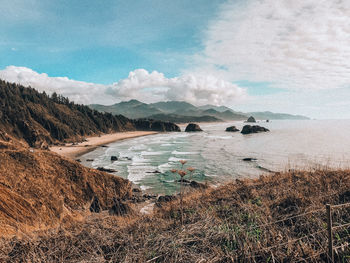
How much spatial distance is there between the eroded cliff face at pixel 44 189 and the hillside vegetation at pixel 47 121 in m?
36.6

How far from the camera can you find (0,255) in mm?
3035

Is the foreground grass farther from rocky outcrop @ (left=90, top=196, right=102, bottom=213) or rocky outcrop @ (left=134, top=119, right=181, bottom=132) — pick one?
rocky outcrop @ (left=134, top=119, right=181, bottom=132)

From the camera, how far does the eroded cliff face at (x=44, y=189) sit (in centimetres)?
586

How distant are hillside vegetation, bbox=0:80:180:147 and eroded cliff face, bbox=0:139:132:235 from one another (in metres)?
36.6

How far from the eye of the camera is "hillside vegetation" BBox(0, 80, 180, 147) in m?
40.2

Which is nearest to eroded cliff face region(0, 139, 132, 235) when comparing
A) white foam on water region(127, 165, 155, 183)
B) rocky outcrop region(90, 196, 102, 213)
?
rocky outcrop region(90, 196, 102, 213)

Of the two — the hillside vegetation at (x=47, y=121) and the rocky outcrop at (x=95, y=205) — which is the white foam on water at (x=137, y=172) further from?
the hillside vegetation at (x=47, y=121)

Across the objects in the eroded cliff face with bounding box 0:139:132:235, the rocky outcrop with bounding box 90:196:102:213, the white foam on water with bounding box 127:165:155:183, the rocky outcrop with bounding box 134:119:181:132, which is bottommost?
the white foam on water with bounding box 127:165:155:183

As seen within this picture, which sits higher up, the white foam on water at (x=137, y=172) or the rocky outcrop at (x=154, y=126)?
the rocky outcrop at (x=154, y=126)

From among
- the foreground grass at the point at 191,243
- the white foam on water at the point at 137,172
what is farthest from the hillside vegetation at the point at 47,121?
the foreground grass at the point at 191,243

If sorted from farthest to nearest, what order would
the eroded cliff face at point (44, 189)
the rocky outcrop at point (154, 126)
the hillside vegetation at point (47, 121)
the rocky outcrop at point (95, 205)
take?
the rocky outcrop at point (154, 126)
the hillside vegetation at point (47, 121)
the rocky outcrop at point (95, 205)
the eroded cliff face at point (44, 189)

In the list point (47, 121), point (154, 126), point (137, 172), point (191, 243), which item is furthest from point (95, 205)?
point (154, 126)

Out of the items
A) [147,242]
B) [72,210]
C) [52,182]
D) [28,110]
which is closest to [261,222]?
[147,242]

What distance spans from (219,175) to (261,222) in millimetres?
17423
